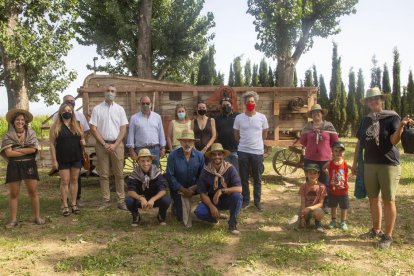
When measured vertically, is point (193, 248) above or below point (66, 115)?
below

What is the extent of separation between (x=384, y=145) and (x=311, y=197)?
1339 mm

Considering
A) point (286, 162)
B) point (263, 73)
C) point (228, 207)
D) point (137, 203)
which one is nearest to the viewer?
point (228, 207)

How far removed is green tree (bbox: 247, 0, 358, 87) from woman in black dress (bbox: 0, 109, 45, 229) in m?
13.6

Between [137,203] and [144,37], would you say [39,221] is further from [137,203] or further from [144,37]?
[144,37]

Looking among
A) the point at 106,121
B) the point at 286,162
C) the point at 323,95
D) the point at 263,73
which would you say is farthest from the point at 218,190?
the point at 263,73

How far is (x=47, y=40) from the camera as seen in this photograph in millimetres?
15633

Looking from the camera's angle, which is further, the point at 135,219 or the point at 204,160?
the point at 204,160

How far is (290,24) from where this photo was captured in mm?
17109

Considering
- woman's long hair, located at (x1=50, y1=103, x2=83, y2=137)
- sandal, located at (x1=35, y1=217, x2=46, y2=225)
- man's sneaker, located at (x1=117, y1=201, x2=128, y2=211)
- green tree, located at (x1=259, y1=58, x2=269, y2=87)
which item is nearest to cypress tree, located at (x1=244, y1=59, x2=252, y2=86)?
green tree, located at (x1=259, y1=58, x2=269, y2=87)

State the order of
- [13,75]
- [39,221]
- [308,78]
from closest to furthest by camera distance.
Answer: [39,221] < [13,75] < [308,78]

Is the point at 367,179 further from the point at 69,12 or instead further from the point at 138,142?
the point at 69,12

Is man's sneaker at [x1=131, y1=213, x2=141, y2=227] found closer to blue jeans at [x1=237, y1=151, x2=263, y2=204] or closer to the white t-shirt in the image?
blue jeans at [x1=237, y1=151, x2=263, y2=204]

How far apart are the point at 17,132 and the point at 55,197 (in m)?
2.69

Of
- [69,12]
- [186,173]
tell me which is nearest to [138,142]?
[186,173]
